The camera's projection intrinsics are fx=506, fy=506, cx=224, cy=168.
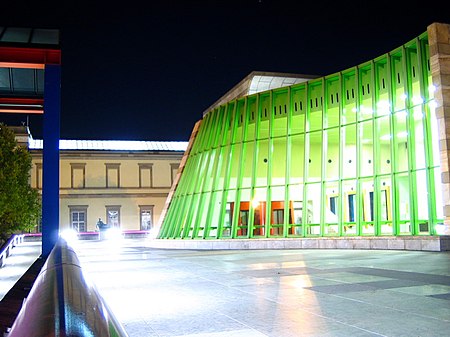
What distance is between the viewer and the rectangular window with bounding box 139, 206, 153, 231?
65188mm

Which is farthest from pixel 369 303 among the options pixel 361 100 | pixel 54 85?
pixel 361 100

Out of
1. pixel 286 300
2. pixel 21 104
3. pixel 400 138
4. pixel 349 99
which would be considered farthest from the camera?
pixel 349 99

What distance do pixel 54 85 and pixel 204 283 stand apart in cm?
888

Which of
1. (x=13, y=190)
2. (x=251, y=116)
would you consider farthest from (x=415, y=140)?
(x=13, y=190)

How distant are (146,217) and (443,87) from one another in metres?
51.6

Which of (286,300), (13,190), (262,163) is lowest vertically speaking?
(286,300)

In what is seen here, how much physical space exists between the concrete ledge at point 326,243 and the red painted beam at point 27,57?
1264 cm

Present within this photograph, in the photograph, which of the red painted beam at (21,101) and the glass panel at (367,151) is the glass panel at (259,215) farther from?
the red painted beam at (21,101)

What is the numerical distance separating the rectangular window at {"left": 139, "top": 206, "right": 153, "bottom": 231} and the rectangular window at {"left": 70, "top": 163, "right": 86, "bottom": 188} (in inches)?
318

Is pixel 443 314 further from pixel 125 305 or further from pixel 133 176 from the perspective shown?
pixel 133 176

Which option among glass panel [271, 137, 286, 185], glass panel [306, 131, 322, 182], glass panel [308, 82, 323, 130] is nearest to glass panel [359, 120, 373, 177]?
glass panel [306, 131, 322, 182]

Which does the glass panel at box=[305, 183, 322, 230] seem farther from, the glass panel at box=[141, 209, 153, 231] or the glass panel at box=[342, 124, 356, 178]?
the glass panel at box=[141, 209, 153, 231]

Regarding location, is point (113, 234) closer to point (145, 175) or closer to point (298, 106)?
point (145, 175)

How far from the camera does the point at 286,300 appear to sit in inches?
316
